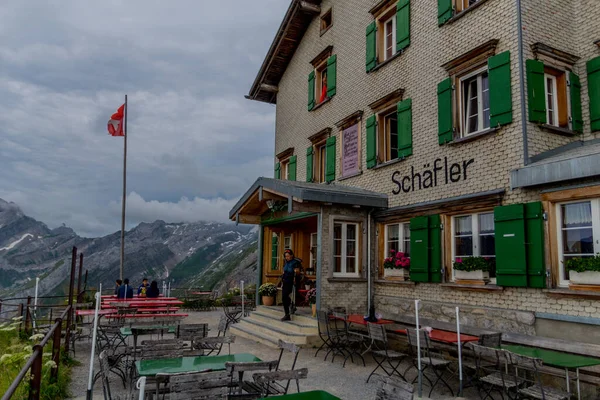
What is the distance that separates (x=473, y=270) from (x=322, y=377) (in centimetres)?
343

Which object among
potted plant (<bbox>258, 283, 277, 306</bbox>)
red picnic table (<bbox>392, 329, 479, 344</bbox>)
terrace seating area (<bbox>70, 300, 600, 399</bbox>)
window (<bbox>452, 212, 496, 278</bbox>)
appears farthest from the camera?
potted plant (<bbox>258, 283, 277, 306</bbox>)

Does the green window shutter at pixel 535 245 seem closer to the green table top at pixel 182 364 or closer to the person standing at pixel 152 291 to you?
the green table top at pixel 182 364

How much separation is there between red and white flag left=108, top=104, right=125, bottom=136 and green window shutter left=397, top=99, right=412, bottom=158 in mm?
14351

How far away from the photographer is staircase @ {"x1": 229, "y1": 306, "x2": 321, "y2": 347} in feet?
34.1

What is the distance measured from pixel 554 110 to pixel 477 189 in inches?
80.4

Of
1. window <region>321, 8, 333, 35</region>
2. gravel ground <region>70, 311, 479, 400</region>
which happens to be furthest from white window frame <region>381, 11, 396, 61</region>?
gravel ground <region>70, 311, 479, 400</region>

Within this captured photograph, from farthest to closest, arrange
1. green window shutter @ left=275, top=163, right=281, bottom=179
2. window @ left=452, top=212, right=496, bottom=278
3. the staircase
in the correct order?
green window shutter @ left=275, top=163, right=281, bottom=179, the staircase, window @ left=452, top=212, right=496, bottom=278

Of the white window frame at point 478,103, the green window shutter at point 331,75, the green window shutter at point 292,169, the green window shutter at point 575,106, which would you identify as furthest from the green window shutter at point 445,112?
the green window shutter at point 292,169

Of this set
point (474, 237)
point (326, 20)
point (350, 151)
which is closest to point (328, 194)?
point (350, 151)

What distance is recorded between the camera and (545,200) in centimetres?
754

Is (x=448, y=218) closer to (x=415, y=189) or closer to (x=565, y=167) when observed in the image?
(x=415, y=189)

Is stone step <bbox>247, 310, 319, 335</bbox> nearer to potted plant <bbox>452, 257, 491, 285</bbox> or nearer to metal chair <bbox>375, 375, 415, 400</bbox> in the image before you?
potted plant <bbox>452, 257, 491, 285</bbox>

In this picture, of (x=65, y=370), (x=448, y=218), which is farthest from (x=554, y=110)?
(x=65, y=370)

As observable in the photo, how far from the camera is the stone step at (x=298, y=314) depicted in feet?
35.6
